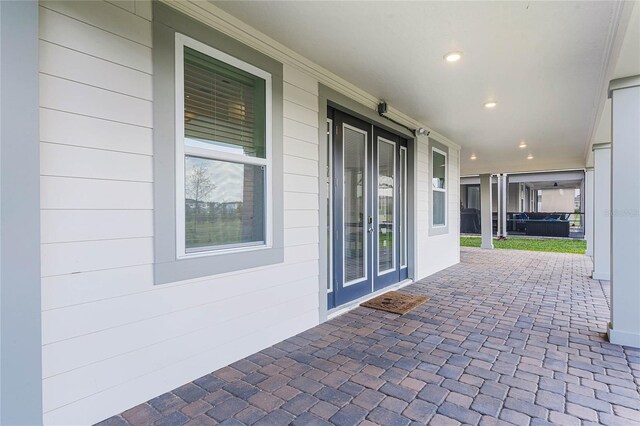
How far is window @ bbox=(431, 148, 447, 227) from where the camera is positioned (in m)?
6.40

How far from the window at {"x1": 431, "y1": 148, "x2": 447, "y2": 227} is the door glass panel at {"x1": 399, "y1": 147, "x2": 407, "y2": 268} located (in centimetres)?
98

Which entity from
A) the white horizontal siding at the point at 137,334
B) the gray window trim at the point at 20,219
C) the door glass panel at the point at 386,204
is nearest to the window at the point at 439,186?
the door glass panel at the point at 386,204

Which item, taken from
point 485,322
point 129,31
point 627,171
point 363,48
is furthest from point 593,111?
point 129,31

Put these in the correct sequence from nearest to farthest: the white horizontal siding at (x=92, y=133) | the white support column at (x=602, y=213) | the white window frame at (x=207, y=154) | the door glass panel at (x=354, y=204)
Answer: the white horizontal siding at (x=92, y=133) → the white window frame at (x=207, y=154) → the door glass panel at (x=354, y=204) → the white support column at (x=602, y=213)

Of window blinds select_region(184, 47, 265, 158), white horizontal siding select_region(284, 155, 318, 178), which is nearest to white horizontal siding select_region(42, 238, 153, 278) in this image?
window blinds select_region(184, 47, 265, 158)

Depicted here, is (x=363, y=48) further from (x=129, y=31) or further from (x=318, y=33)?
(x=129, y=31)

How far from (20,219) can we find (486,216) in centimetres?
Answer: 1138

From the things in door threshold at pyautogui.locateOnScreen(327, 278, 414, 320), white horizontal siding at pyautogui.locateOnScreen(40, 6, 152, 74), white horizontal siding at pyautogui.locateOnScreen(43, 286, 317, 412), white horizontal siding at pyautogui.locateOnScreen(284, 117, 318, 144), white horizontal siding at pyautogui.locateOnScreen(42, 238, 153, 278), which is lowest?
door threshold at pyautogui.locateOnScreen(327, 278, 414, 320)

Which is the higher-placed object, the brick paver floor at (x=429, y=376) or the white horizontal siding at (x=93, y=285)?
the white horizontal siding at (x=93, y=285)

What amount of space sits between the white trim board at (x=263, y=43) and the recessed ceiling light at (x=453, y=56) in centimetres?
109

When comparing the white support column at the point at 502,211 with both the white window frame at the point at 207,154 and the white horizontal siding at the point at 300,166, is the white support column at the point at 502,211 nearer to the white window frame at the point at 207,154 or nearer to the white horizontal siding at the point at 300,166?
the white horizontal siding at the point at 300,166

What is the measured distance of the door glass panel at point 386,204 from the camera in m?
4.82

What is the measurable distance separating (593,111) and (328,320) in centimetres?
471

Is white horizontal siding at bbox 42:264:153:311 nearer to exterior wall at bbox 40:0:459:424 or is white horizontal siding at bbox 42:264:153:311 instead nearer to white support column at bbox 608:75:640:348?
exterior wall at bbox 40:0:459:424
